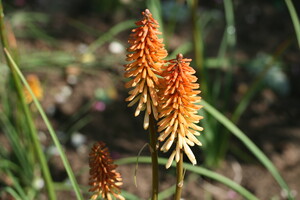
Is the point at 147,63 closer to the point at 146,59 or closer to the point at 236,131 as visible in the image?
the point at 146,59

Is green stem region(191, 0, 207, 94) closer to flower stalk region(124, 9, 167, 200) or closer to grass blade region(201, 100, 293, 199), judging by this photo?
grass blade region(201, 100, 293, 199)

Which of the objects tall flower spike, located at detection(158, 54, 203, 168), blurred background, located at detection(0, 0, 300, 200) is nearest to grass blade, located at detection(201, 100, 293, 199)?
tall flower spike, located at detection(158, 54, 203, 168)

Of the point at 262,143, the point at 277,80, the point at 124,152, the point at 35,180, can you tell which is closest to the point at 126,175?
the point at 124,152

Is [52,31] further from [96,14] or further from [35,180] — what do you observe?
[35,180]

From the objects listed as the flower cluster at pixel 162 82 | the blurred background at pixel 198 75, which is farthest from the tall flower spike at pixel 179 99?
the blurred background at pixel 198 75

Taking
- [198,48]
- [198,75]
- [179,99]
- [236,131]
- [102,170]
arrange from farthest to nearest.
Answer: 1. [198,75]
2. [198,48]
3. [236,131]
4. [102,170]
5. [179,99]

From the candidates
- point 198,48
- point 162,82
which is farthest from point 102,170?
point 198,48
